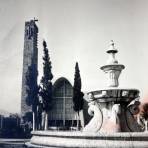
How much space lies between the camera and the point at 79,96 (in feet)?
54.1

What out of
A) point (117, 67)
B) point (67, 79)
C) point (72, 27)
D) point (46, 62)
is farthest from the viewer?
point (67, 79)

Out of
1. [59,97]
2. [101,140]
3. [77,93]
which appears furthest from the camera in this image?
[59,97]

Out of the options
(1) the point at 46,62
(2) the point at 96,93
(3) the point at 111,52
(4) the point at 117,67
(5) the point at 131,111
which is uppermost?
(1) the point at 46,62

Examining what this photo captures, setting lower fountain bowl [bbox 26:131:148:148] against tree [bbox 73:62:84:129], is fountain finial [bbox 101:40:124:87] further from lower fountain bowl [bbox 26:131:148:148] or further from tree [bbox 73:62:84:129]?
tree [bbox 73:62:84:129]

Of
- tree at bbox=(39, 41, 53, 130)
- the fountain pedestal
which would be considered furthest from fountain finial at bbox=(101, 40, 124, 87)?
tree at bbox=(39, 41, 53, 130)

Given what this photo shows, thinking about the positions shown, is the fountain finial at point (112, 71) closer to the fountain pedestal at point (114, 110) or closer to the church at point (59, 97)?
the fountain pedestal at point (114, 110)

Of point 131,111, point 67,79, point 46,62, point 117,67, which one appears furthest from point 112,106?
point 67,79

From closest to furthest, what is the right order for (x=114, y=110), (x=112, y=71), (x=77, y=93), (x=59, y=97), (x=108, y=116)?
(x=114, y=110) < (x=108, y=116) < (x=112, y=71) < (x=77, y=93) < (x=59, y=97)

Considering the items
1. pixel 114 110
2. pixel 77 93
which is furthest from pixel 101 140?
pixel 77 93

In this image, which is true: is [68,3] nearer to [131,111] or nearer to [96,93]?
[96,93]

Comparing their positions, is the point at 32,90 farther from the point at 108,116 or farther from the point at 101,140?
the point at 101,140

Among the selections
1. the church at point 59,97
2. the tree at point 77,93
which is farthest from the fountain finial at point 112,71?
the church at point 59,97

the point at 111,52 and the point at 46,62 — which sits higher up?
the point at 46,62

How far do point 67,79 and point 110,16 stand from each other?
589 inches
